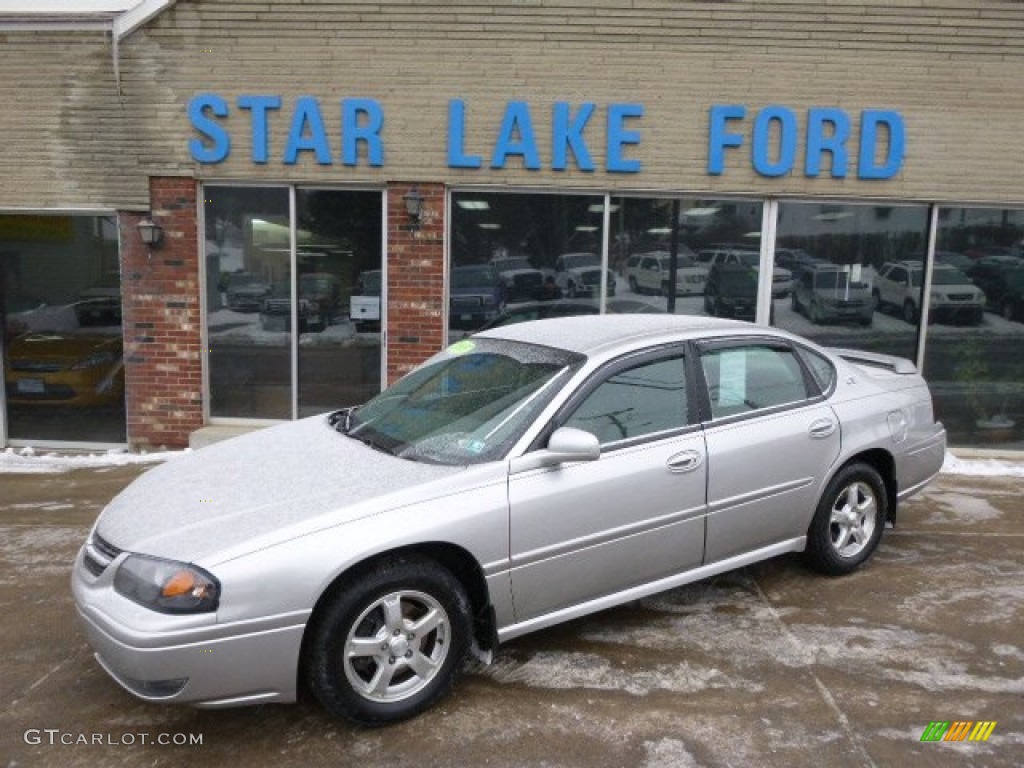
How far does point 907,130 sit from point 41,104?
8300 mm

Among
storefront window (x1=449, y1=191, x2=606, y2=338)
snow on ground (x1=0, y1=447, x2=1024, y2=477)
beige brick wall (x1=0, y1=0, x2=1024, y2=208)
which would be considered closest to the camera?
beige brick wall (x1=0, y1=0, x2=1024, y2=208)

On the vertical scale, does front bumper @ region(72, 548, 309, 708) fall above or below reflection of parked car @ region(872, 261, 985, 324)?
below

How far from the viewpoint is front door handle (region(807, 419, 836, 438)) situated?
4.59m

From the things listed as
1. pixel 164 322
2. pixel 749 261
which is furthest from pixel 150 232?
pixel 749 261

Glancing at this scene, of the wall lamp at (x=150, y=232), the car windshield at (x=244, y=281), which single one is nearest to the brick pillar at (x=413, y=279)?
the car windshield at (x=244, y=281)

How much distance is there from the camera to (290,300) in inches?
332

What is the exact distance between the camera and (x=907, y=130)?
779 centimetres

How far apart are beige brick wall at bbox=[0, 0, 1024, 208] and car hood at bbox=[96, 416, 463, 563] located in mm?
4678

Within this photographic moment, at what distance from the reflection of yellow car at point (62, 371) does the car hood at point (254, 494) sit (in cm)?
517

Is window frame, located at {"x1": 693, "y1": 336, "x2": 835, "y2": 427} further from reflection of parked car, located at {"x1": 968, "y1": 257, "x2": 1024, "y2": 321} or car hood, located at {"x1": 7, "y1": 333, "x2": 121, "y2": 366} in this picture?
car hood, located at {"x1": 7, "y1": 333, "x2": 121, "y2": 366}

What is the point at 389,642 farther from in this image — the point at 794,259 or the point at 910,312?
the point at 910,312

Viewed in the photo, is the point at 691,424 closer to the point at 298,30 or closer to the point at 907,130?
the point at 907,130

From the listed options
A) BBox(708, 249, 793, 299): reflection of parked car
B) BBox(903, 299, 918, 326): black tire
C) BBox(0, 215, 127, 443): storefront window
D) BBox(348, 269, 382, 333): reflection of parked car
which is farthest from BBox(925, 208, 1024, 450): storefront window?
BBox(0, 215, 127, 443): storefront window

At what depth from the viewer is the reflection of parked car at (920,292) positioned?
26.9 feet
